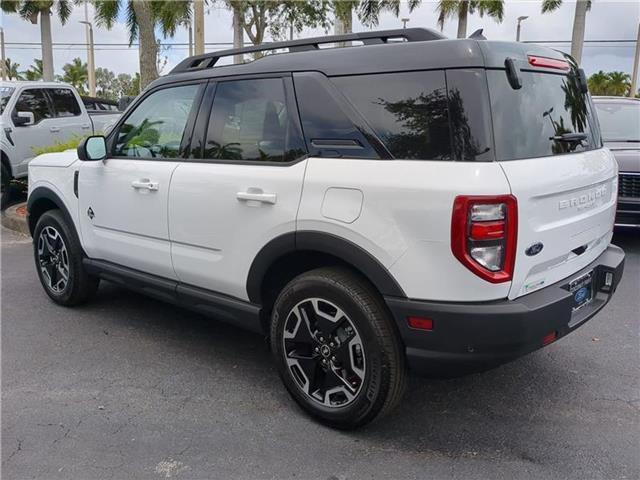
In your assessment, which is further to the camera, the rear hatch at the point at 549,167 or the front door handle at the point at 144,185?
the front door handle at the point at 144,185

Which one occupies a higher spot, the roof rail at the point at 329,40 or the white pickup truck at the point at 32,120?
the roof rail at the point at 329,40

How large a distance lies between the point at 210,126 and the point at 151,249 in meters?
0.95

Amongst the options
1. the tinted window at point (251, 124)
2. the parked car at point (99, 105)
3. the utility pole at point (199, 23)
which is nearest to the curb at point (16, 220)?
the tinted window at point (251, 124)

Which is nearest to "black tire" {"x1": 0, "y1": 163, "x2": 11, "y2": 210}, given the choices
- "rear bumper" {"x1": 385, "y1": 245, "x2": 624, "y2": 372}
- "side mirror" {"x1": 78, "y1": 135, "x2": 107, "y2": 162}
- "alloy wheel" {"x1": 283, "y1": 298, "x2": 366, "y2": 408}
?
"side mirror" {"x1": 78, "y1": 135, "x2": 107, "y2": 162}

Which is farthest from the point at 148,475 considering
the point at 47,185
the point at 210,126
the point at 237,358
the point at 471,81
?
the point at 47,185

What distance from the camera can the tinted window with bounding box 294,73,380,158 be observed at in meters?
2.79

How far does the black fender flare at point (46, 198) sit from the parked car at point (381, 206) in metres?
1.08

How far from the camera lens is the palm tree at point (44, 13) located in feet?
76.4

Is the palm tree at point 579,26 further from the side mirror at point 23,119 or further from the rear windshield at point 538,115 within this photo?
the rear windshield at point 538,115

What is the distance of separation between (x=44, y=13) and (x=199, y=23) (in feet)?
49.8

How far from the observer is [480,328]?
2.48 meters

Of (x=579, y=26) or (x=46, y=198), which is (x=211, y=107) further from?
(x=579, y=26)

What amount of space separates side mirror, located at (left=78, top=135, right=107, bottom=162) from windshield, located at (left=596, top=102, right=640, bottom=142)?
635cm

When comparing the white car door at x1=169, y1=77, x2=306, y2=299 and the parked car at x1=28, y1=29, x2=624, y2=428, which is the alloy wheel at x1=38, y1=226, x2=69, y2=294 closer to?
the parked car at x1=28, y1=29, x2=624, y2=428
